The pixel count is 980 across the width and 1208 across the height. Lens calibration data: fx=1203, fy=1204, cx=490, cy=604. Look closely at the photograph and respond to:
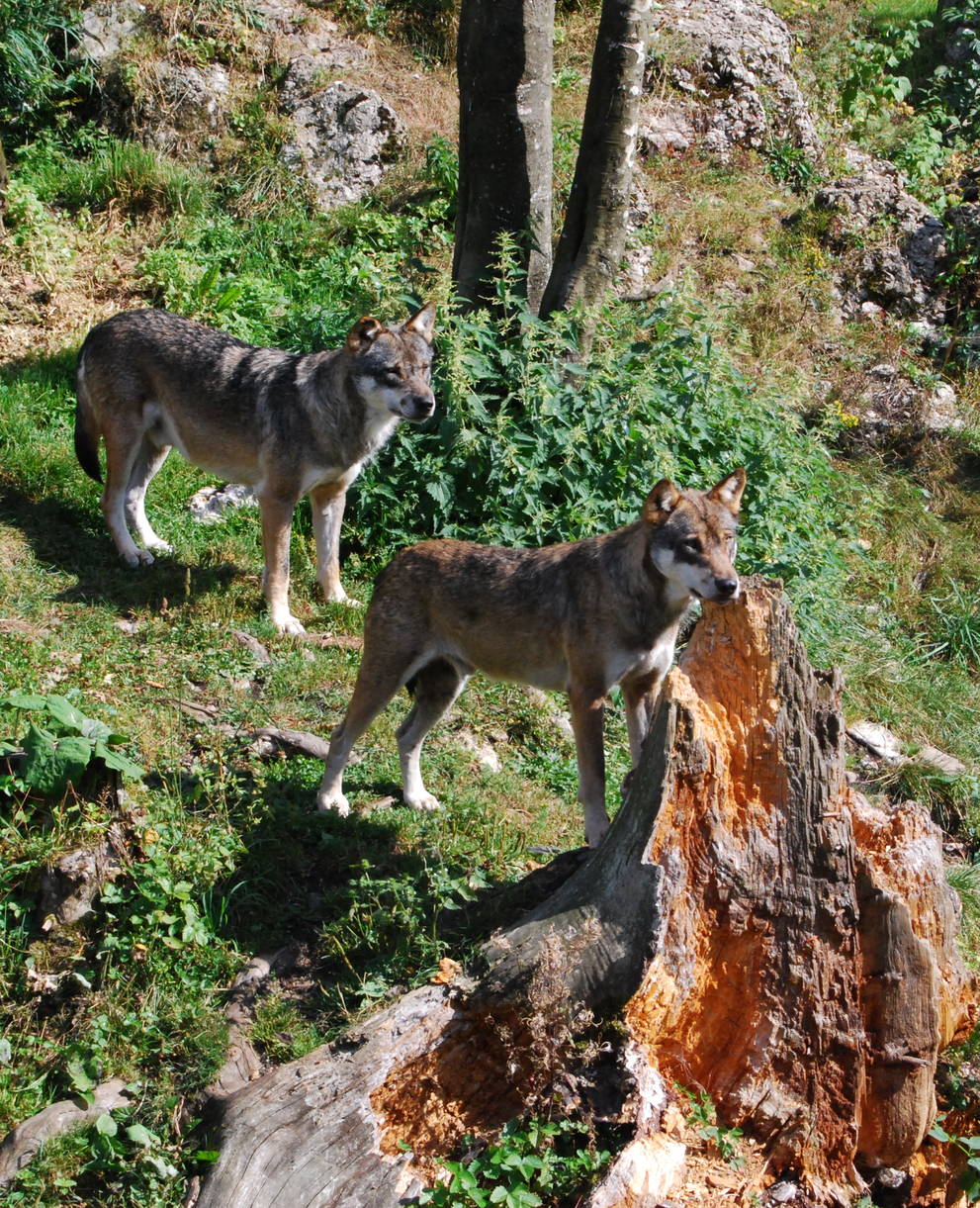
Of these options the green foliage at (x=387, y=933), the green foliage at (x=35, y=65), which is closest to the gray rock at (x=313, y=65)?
the green foliage at (x=35, y=65)

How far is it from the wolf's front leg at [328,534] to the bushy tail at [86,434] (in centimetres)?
171

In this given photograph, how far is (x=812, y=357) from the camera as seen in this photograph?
41.7 feet

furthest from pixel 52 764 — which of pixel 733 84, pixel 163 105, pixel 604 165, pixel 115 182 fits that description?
pixel 733 84

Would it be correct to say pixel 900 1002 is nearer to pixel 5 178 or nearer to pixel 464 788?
pixel 464 788

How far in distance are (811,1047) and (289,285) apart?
9.52 metres

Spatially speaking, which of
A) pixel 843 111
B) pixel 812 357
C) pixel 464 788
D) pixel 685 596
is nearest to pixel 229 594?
pixel 464 788

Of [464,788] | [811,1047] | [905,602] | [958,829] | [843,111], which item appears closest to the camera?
[811,1047]

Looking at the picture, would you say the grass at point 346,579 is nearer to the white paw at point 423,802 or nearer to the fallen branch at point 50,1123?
the fallen branch at point 50,1123

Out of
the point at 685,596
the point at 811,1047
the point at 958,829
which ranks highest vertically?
A: the point at 685,596

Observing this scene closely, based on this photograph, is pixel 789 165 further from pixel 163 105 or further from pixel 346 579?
pixel 346 579

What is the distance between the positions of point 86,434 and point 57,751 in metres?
4.14

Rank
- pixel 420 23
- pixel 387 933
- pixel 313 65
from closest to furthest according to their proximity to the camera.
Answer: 1. pixel 387 933
2. pixel 313 65
3. pixel 420 23

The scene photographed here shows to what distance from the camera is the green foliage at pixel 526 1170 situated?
4.30 meters

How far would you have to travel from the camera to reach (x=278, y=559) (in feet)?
28.3
